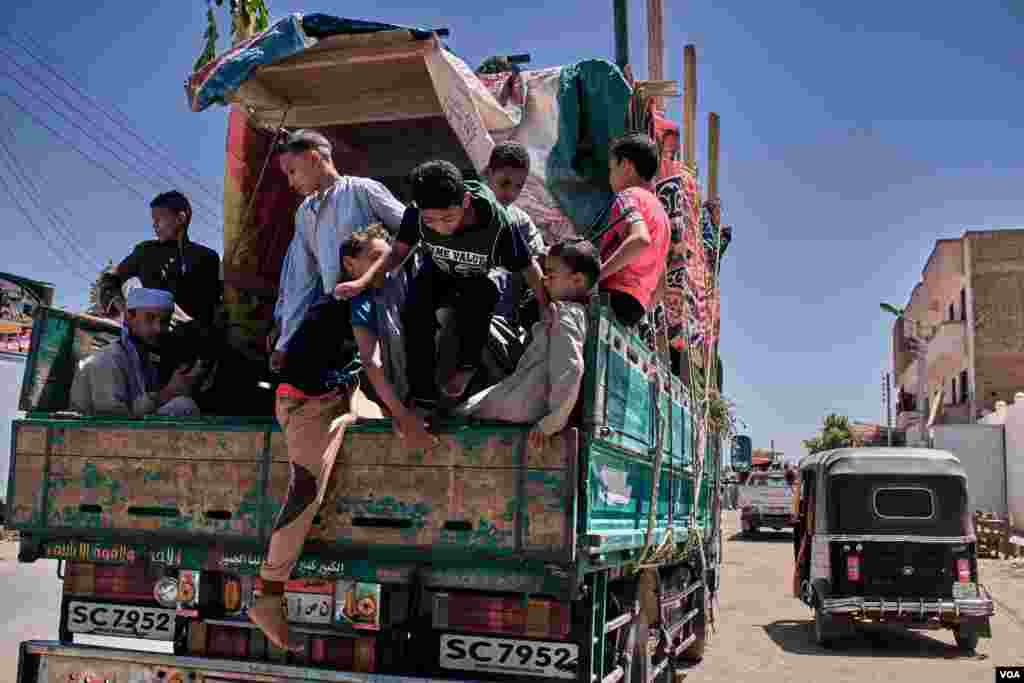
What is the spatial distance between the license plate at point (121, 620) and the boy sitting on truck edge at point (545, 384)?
1.48m

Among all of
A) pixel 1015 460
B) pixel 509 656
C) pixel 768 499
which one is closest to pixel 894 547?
pixel 509 656

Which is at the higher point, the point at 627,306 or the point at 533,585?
the point at 627,306

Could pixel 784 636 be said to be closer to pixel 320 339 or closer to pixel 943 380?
pixel 320 339

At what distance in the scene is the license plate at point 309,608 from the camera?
349 cm

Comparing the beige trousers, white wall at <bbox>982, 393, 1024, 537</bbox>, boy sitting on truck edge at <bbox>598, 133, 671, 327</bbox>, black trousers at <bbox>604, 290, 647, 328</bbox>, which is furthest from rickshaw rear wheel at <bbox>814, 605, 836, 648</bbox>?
white wall at <bbox>982, 393, 1024, 537</bbox>

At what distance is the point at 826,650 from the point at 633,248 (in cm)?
731

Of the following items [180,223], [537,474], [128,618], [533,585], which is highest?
[180,223]

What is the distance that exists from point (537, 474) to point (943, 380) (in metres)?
45.2

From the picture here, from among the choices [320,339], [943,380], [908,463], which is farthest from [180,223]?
[943,380]

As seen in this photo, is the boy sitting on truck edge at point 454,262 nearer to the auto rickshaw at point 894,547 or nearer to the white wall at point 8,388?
the auto rickshaw at point 894,547

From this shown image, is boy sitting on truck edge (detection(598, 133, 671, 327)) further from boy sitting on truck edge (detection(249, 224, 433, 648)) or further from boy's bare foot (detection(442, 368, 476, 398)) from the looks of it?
boy sitting on truck edge (detection(249, 224, 433, 648))

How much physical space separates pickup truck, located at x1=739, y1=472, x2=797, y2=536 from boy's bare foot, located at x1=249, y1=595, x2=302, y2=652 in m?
24.5

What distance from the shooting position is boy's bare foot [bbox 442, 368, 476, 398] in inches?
140

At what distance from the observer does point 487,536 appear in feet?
10.5
